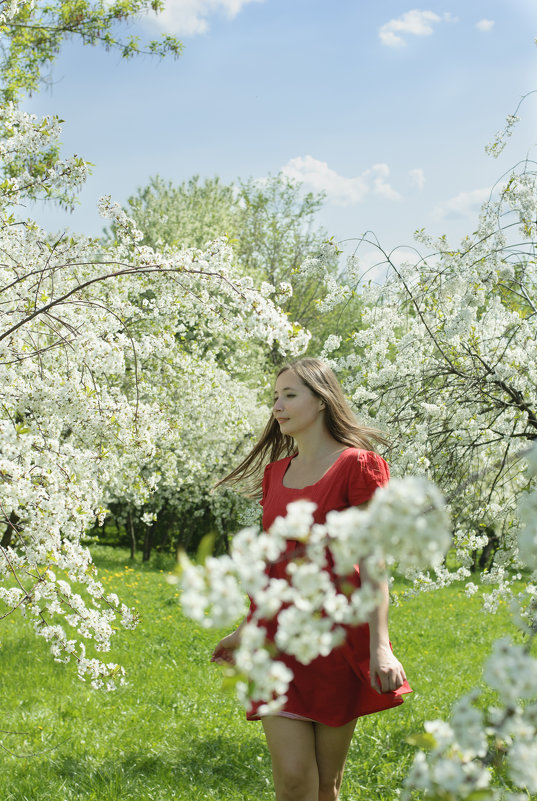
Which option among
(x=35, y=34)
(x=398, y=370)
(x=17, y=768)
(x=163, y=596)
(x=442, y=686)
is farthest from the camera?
(x=35, y=34)

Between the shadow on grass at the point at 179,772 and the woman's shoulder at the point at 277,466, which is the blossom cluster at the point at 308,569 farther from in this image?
the shadow on grass at the point at 179,772

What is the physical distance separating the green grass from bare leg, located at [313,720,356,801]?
58.0 inches

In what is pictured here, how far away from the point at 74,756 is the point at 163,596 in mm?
6347

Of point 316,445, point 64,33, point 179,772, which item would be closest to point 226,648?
point 316,445

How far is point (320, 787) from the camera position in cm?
270

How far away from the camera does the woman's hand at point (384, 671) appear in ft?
8.19

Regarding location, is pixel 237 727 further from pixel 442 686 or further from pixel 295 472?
pixel 295 472

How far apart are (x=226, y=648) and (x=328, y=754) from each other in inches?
23.6

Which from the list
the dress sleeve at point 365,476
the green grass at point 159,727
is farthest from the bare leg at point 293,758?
the green grass at point 159,727

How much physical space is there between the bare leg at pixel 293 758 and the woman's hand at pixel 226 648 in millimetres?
344

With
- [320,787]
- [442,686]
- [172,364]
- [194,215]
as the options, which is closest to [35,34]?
[172,364]

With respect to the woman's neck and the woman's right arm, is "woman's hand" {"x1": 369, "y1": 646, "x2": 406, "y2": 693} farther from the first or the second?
the woman's neck

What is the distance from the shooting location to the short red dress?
2.65 meters

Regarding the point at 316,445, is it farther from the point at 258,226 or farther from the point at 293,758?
the point at 258,226
